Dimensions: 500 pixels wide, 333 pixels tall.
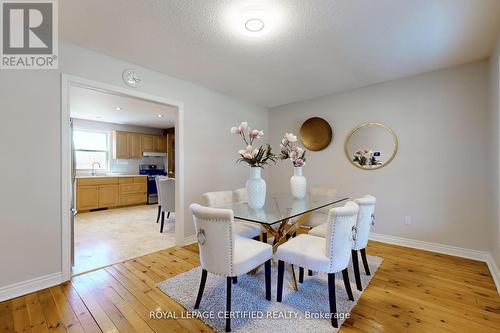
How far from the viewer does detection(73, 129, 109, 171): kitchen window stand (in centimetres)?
590

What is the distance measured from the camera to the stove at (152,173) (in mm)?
6547

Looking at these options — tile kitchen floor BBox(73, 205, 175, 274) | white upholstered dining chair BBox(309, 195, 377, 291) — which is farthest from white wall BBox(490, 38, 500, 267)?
tile kitchen floor BBox(73, 205, 175, 274)

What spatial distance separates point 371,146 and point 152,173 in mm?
6071

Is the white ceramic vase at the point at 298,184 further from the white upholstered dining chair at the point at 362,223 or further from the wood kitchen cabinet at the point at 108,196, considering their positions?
the wood kitchen cabinet at the point at 108,196

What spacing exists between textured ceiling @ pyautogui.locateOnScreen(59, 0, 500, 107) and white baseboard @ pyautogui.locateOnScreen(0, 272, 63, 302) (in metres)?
2.27

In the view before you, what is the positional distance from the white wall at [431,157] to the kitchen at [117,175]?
3.03m

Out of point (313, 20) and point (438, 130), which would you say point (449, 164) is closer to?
point (438, 130)

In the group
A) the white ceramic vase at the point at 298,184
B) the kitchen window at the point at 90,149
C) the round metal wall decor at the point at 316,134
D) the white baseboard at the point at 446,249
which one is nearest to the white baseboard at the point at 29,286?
the white ceramic vase at the point at 298,184

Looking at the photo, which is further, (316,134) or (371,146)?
(316,134)

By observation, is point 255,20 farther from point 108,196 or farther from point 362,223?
point 108,196

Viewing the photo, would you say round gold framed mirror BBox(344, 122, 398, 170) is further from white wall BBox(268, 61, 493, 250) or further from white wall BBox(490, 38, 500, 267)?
white wall BBox(490, 38, 500, 267)

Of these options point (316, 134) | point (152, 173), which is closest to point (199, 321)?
point (316, 134)

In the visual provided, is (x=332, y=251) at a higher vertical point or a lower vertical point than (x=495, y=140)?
lower

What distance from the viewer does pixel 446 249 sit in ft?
9.45
